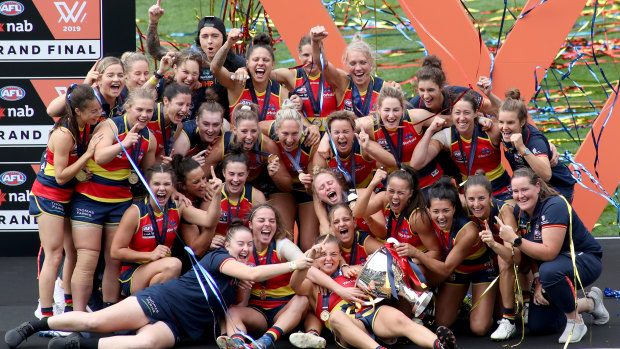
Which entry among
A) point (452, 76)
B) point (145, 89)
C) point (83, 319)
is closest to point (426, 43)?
point (452, 76)

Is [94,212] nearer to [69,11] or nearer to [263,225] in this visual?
[263,225]

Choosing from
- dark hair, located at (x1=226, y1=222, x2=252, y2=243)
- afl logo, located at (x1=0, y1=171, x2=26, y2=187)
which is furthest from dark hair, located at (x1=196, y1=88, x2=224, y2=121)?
afl logo, located at (x1=0, y1=171, x2=26, y2=187)

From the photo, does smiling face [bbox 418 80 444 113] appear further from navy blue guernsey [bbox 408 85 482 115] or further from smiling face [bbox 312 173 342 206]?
smiling face [bbox 312 173 342 206]

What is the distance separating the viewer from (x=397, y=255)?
518 centimetres

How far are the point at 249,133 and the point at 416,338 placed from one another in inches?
70.5

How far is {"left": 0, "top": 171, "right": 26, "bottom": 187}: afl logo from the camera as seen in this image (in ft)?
23.2

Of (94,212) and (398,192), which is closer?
(398,192)

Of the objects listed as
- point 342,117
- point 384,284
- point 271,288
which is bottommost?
point 271,288

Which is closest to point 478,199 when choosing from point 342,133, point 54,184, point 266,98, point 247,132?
point 342,133

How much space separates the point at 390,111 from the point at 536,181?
106cm

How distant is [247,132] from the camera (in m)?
5.62

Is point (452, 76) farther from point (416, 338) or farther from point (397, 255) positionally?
point (416, 338)

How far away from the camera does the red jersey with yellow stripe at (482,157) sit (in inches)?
222

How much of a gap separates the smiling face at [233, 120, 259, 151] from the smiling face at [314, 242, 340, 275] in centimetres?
91
